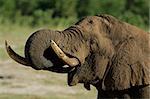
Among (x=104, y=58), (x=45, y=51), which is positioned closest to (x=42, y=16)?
(x=104, y=58)

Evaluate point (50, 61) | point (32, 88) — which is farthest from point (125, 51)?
point (32, 88)

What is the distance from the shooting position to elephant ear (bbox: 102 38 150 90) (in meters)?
4.66

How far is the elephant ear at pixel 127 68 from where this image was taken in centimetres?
466

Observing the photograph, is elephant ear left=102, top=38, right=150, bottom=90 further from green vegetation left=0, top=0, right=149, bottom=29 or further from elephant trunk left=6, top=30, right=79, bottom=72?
green vegetation left=0, top=0, right=149, bottom=29

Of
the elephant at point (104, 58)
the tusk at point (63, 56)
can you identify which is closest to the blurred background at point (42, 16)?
the elephant at point (104, 58)

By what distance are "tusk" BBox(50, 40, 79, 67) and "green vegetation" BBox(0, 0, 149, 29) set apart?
2403 cm

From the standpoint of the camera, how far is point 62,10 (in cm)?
3253

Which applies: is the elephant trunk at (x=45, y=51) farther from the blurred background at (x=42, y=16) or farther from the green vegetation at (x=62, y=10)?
the green vegetation at (x=62, y=10)

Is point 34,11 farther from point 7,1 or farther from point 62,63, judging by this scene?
point 62,63

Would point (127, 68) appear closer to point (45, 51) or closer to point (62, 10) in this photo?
point (45, 51)

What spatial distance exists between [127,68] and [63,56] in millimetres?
457

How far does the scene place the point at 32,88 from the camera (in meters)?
13.9

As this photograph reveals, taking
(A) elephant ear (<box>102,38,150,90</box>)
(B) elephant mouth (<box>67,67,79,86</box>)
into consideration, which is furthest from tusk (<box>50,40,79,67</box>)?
(A) elephant ear (<box>102,38,150,90</box>)

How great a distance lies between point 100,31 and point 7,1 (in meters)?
26.1
